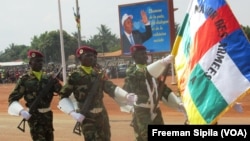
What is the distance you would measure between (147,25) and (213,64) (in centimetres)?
2142

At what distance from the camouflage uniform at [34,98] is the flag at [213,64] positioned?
8.62 ft

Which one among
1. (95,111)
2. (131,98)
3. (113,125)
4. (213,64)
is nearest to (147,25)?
(113,125)

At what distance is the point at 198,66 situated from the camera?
17.7ft

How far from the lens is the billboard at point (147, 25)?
1022 inches

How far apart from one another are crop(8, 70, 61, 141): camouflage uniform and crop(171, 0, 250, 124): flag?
2.63m

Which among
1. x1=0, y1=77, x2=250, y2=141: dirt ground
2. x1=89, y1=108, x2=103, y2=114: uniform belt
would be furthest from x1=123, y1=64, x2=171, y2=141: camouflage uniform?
x1=0, y1=77, x2=250, y2=141: dirt ground

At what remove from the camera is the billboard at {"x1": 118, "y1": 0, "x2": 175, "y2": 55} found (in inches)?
1022

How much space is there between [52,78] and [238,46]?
3212mm

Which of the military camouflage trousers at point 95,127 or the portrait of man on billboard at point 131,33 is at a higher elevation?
the portrait of man on billboard at point 131,33

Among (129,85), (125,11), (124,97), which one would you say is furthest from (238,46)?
(125,11)

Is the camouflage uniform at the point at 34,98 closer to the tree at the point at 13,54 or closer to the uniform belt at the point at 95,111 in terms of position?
the uniform belt at the point at 95,111

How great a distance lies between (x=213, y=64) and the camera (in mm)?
5332

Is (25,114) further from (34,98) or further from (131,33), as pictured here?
(131,33)

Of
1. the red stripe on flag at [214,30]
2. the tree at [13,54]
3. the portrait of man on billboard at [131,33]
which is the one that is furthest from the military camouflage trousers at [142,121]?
the tree at [13,54]
